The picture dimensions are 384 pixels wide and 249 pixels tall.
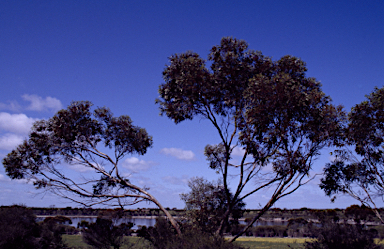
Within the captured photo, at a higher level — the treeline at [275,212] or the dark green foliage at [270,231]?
the treeline at [275,212]

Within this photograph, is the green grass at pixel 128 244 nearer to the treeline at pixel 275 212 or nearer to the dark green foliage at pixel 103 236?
the dark green foliage at pixel 103 236

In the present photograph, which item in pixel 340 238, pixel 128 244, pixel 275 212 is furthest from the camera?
pixel 275 212

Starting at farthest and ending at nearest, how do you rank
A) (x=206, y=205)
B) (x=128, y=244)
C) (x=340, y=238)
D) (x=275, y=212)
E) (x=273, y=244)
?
(x=275, y=212) < (x=273, y=244) < (x=128, y=244) < (x=206, y=205) < (x=340, y=238)

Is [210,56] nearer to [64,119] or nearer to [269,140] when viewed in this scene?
[269,140]

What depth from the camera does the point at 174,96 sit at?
14.4m

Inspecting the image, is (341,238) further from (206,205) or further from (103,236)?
(103,236)

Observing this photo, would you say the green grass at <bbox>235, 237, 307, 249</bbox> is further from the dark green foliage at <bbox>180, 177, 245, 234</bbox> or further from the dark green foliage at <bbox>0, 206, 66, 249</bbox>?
the dark green foliage at <bbox>0, 206, 66, 249</bbox>

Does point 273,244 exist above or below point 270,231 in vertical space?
below

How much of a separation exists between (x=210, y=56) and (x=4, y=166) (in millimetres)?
14691

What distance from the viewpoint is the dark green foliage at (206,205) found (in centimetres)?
1562

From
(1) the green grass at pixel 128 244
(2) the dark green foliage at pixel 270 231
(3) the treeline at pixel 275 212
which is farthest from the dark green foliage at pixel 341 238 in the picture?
(2) the dark green foliage at pixel 270 231

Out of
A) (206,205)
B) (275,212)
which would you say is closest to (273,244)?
(206,205)

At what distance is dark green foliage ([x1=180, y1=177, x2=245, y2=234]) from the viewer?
15.6 m

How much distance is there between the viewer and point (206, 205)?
16375 millimetres
